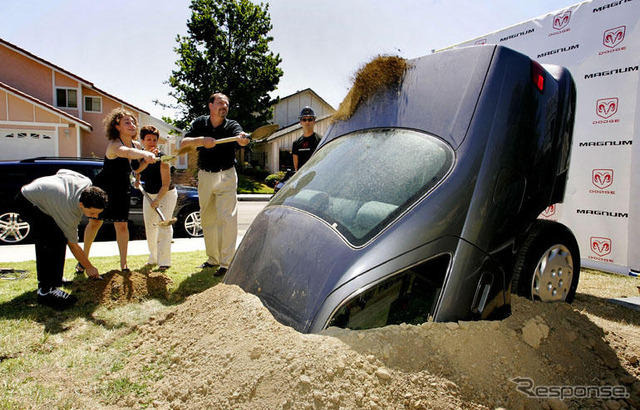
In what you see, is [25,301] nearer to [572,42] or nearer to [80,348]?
[80,348]

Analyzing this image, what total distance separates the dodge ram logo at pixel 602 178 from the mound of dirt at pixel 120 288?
545 cm

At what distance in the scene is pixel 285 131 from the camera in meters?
29.1

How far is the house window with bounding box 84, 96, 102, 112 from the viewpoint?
2235cm

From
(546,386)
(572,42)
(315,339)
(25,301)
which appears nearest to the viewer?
(315,339)

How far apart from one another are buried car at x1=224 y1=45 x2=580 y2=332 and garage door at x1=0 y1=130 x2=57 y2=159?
21.2 metres

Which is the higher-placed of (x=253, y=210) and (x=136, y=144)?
(x=136, y=144)

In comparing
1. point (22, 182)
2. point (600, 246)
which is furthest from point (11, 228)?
point (600, 246)

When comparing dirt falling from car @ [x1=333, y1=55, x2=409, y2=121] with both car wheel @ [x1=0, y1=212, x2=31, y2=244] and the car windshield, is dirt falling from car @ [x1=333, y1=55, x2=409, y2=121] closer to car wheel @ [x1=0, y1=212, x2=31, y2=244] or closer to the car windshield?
the car windshield

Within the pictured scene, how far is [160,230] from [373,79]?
3466mm

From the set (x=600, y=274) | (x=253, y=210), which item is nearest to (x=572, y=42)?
(x=600, y=274)

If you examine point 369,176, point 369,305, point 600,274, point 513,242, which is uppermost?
point 369,176

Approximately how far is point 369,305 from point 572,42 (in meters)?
5.49

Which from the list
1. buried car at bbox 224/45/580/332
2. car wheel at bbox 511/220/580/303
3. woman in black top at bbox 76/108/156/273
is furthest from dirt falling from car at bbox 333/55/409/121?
woman in black top at bbox 76/108/156/273

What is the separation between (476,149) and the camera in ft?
7.90
